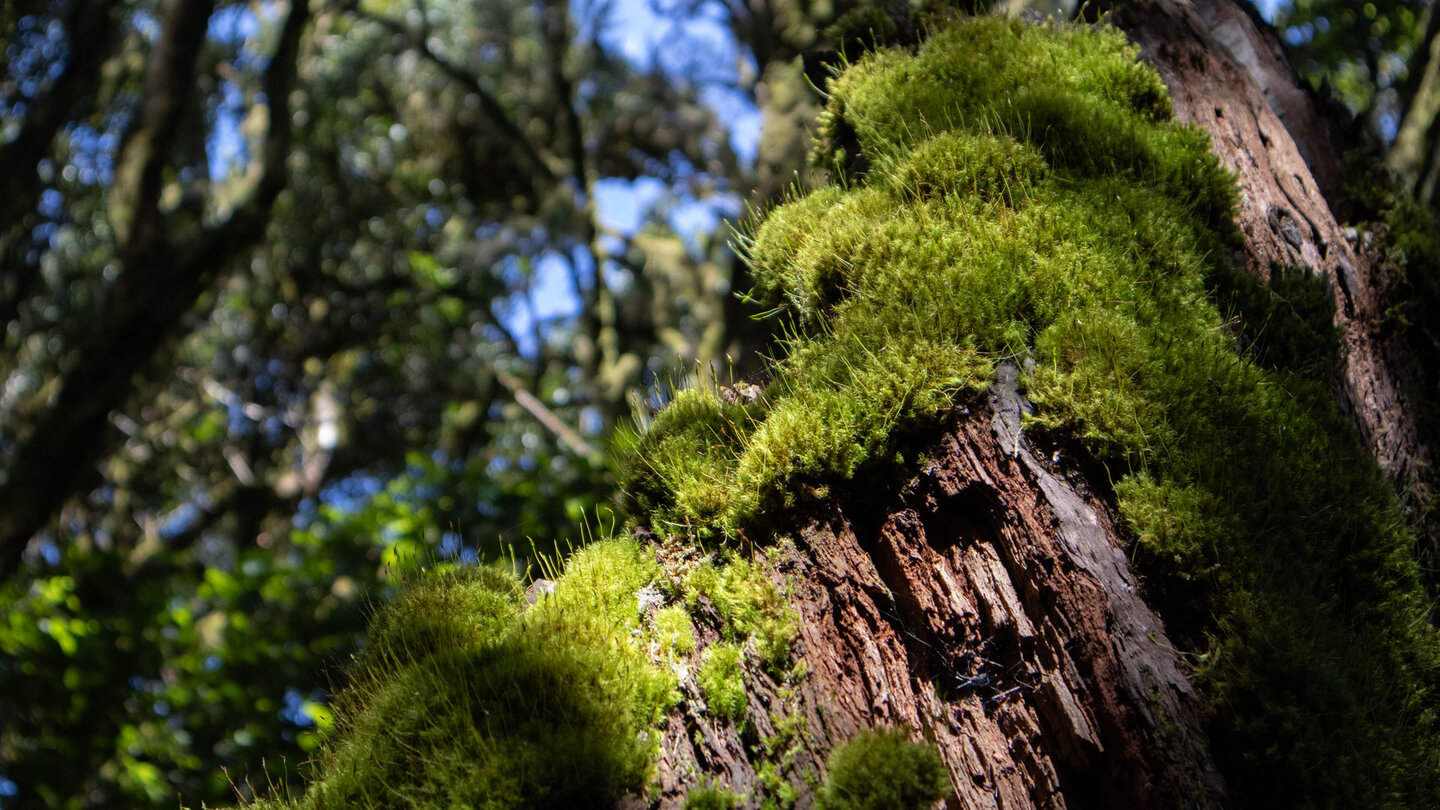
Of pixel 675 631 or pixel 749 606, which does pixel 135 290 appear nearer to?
pixel 675 631

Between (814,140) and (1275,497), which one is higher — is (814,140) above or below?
above

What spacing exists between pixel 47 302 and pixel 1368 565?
15.5 meters

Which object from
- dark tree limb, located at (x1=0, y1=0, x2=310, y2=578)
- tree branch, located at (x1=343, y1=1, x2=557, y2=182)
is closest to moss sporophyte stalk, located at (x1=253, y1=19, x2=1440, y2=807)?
dark tree limb, located at (x1=0, y1=0, x2=310, y2=578)

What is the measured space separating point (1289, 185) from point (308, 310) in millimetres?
13807

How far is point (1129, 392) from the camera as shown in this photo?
2836mm

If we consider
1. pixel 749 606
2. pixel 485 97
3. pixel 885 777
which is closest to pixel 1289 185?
pixel 749 606

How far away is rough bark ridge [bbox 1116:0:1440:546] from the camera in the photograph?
11.7 ft

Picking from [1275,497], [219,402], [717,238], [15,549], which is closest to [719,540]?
[1275,497]

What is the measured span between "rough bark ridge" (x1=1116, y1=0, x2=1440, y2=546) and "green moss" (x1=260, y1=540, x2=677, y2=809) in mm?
2952

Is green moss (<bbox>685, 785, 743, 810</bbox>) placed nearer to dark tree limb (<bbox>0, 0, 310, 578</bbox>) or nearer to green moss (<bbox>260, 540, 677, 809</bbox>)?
green moss (<bbox>260, 540, 677, 809</bbox>)

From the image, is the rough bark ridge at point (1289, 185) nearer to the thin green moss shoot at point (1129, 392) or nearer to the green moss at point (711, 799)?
the thin green moss shoot at point (1129, 392)

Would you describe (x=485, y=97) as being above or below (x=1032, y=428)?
above

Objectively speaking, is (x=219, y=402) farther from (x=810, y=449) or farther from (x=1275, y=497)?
(x=1275, y=497)

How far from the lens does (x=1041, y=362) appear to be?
9.52 feet
